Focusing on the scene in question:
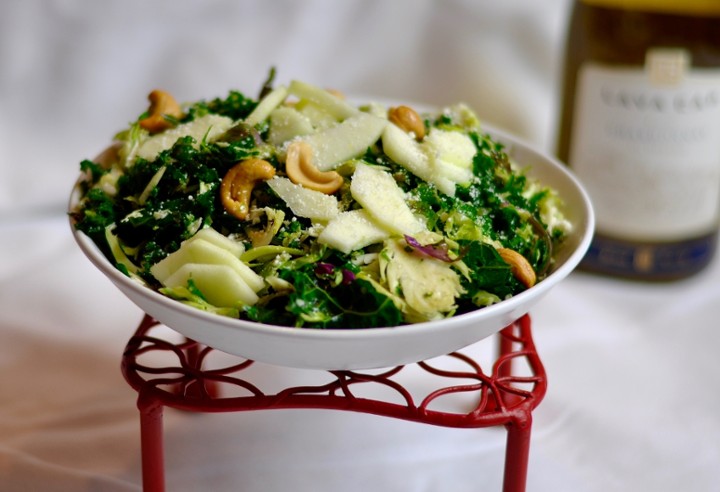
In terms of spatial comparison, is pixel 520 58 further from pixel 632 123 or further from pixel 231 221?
pixel 231 221

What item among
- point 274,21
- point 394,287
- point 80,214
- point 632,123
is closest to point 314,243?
point 394,287

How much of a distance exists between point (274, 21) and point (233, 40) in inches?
4.7

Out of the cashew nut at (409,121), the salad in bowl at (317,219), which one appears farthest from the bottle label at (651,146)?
the cashew nut at (409,121)

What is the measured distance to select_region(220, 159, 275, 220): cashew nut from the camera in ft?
3.87

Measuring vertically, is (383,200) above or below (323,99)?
below

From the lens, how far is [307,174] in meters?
1.20

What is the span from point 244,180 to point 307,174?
0.29ft

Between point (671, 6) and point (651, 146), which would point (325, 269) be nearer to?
point (651, 146)

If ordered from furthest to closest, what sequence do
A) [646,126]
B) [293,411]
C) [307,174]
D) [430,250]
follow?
[646,126]
[293,411]
[307,174]
[430,250]

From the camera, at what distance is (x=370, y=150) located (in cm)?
128

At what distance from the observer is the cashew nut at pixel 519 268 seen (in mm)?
1142

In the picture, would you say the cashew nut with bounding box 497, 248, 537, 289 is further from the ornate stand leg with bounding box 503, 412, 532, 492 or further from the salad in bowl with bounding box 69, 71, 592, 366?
the ornate stand leg with bounding box 503, 412, 532, 492

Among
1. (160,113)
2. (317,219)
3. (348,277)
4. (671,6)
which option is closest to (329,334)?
(348,277)

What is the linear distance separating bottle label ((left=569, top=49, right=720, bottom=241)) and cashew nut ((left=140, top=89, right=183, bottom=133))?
961 millimetres
